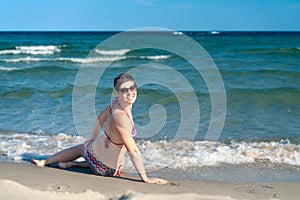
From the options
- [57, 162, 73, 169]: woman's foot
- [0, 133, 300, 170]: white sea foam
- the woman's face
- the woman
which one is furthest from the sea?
the woman's face

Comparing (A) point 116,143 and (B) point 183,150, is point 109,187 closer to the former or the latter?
(A) point 116,143

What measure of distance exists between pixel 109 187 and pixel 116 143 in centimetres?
47

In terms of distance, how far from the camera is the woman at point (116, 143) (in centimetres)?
404

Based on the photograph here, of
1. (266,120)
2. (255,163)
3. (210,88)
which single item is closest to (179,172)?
(255,163)

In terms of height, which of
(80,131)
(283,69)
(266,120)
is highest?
(283,69)

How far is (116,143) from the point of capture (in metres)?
4.18

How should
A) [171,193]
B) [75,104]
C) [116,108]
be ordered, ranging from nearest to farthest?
[171,193], [116,108], [75,104]

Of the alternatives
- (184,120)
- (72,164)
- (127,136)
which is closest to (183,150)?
(72,164)

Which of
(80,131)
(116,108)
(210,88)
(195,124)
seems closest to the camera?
(116,108)

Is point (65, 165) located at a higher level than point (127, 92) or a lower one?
lower

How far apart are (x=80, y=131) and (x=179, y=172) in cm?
278

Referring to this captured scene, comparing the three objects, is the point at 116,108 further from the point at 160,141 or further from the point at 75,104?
the point at 75,104

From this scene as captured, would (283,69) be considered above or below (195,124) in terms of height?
above

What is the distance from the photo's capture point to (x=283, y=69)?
1620 cm
